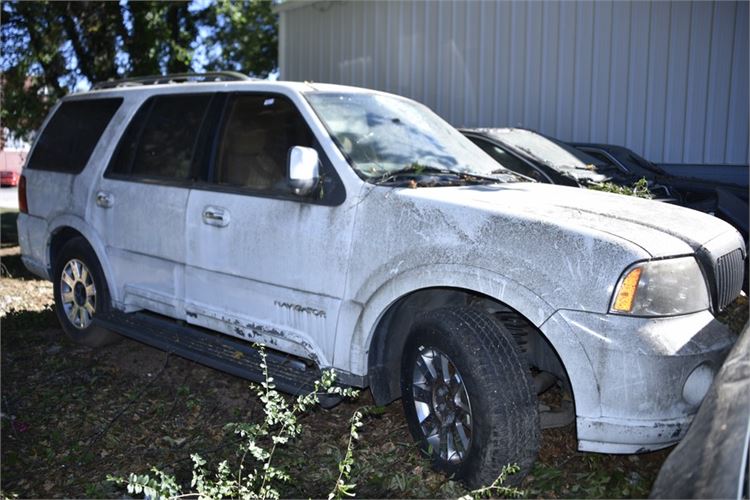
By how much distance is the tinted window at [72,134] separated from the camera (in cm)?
628

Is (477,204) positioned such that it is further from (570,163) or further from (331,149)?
(570,163)

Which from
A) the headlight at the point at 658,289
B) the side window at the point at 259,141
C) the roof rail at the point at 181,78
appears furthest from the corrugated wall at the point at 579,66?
the headlight at the point at 658,289

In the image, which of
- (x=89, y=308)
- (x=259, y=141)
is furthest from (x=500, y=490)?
(x=89, y=308)

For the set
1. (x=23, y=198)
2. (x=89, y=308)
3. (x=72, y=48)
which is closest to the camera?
(x=89, y=308)

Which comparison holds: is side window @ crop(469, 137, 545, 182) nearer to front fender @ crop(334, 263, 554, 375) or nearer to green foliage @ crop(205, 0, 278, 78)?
front fender @ crop(334, 263, 554, 375)

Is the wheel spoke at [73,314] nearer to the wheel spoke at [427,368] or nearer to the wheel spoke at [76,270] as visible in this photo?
the wheel spoke at [76,270]

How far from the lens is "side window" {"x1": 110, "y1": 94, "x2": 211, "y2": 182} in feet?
17.8

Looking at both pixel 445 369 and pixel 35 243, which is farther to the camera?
pixel 35 243

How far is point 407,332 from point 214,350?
139cm

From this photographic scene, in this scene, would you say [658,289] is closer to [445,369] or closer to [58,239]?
[445,369]

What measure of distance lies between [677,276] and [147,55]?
552 inches

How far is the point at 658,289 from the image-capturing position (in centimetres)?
339

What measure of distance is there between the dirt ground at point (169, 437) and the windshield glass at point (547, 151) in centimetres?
322

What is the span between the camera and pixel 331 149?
4.46m
